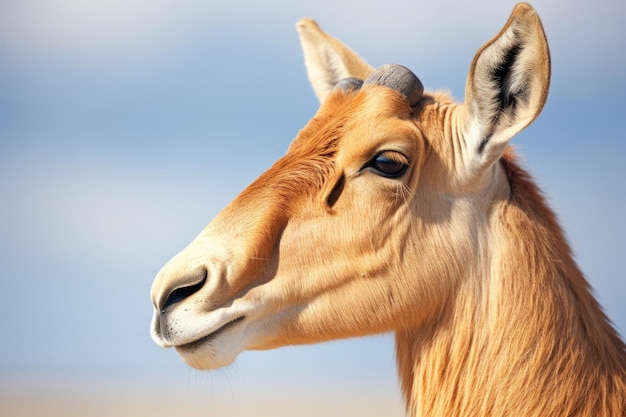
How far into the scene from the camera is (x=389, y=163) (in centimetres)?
552

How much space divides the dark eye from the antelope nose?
1.50 meters

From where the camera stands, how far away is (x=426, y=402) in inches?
226

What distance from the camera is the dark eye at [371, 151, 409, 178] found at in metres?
5.51

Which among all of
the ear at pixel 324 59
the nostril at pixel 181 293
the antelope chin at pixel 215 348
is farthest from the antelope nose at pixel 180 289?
the ear at pixel 324 59

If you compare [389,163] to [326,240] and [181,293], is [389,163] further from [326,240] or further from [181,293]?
[181,293]

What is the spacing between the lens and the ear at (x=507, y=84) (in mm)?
5090

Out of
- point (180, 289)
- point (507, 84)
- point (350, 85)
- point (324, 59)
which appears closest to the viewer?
point (180, 289)

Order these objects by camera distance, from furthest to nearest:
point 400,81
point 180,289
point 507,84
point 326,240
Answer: point 400,81 → point 326,240 → point 507,84 → point 180,289

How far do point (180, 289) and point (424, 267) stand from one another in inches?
70.7

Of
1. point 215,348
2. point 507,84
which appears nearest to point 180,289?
point 215,348

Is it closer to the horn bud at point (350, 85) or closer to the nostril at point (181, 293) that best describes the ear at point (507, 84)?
the horn bud at point (350, 85)

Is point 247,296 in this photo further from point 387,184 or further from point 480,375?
point 480,375

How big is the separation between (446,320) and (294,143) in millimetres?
1847

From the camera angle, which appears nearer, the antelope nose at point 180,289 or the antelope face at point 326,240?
the antelope nose at point 180,289
